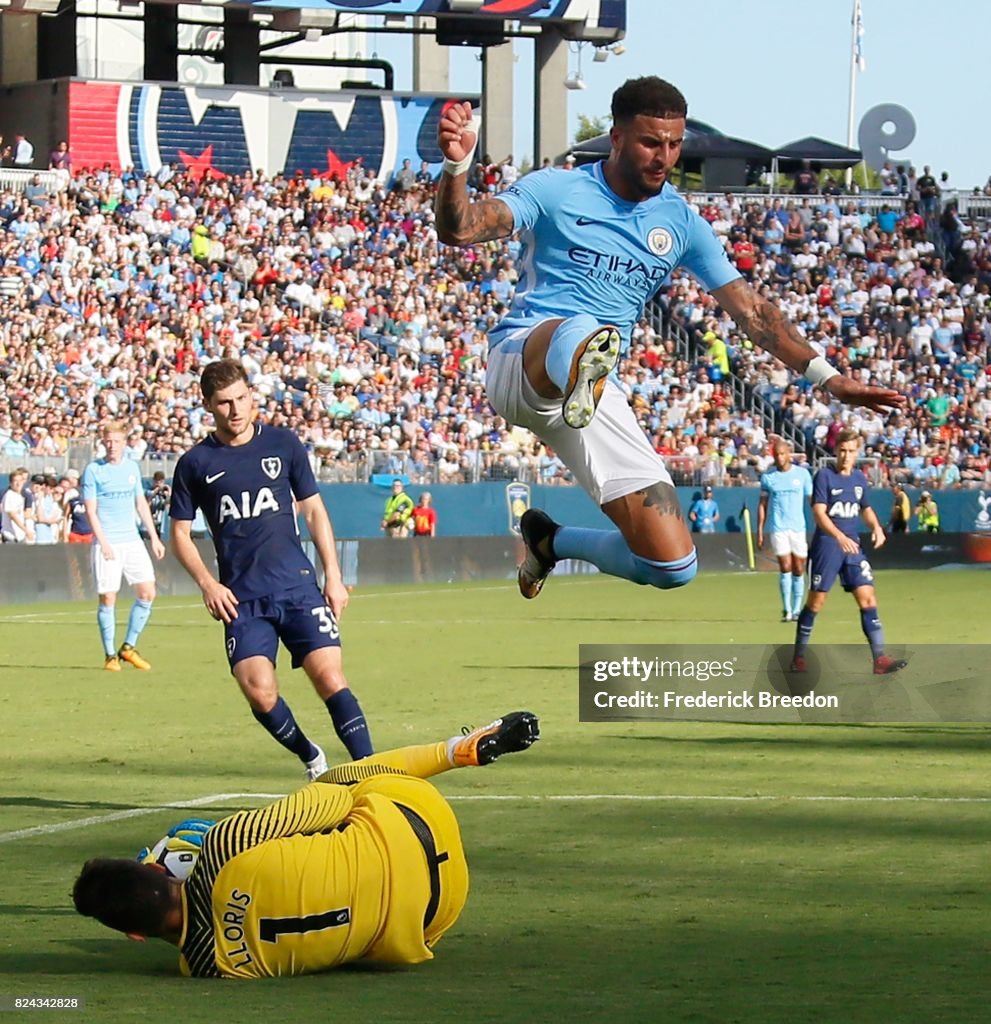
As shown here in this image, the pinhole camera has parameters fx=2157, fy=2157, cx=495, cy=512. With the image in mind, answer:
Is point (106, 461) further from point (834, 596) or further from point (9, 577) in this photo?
point (834, 596)

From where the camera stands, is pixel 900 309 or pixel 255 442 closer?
pixel 255 442

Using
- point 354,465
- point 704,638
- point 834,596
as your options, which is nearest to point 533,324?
point 704,638

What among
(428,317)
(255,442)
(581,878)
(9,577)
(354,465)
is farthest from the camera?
(428,317)

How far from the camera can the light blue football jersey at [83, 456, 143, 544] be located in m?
18.6

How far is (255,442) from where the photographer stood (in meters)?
10.6

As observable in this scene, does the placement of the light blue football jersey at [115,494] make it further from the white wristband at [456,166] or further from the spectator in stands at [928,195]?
the spectator in stands at [928,195]

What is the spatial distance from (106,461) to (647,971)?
12848 millimetres

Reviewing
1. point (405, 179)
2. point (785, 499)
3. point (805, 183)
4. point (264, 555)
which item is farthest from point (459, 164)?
point (805, 183)

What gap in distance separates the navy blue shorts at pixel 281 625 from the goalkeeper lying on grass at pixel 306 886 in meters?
3.46

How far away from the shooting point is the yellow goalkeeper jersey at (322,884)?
20.9 ft

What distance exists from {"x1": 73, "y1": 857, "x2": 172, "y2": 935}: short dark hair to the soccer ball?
0.19 metres

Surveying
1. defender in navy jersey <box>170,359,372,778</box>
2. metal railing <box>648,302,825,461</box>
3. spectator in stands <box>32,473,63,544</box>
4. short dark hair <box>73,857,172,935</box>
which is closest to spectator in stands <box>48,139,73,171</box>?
metal railing <box>648,302,825,461</box>

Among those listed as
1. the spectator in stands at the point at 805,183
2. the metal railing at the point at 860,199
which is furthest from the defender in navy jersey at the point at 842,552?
the spectator in stands at the point at 805,183

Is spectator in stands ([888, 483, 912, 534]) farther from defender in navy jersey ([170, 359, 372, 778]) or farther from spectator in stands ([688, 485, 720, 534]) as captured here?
defender in navy jersey ([170, 359, 372, 778])
